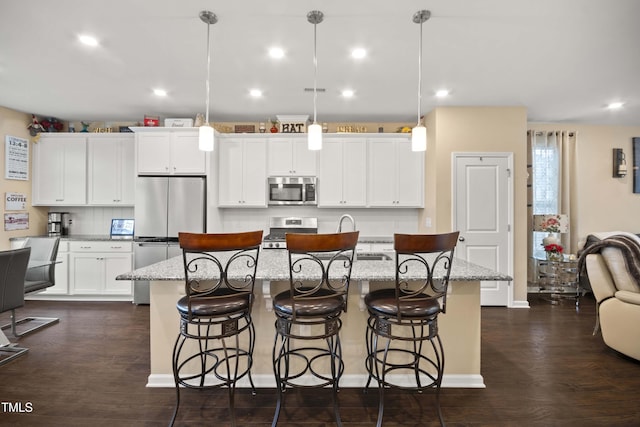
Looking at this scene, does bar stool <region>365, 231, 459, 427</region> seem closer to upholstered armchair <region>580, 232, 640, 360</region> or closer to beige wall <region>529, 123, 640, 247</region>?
upholstered armchair <region>580, 232, 640, 360</region>

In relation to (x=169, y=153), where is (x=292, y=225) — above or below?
below

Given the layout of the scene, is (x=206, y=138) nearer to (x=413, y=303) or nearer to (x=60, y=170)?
(x=413, y=303)

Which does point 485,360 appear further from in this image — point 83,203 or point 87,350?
point 83,203

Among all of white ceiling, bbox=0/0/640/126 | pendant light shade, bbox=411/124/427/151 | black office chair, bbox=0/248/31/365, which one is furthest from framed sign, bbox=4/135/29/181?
pendant light shade, bbox=411/124/427/151

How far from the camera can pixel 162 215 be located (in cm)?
399

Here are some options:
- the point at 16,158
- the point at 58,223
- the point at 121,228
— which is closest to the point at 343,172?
the point at 121,228

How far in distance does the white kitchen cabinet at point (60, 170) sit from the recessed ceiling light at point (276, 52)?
3.59 meters

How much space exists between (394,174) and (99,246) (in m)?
4.45

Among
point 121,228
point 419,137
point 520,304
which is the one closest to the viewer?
point 419,137

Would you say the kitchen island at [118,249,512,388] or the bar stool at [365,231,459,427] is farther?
the kitchen island at [118,249,512,388]

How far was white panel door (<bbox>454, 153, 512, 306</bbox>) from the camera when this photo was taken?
396 cm

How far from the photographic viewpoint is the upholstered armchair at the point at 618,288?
7.98 feet

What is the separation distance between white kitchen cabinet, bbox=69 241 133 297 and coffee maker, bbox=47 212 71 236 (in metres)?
0.56

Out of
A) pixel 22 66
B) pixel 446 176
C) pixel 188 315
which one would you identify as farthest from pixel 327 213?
pixel 22 66
